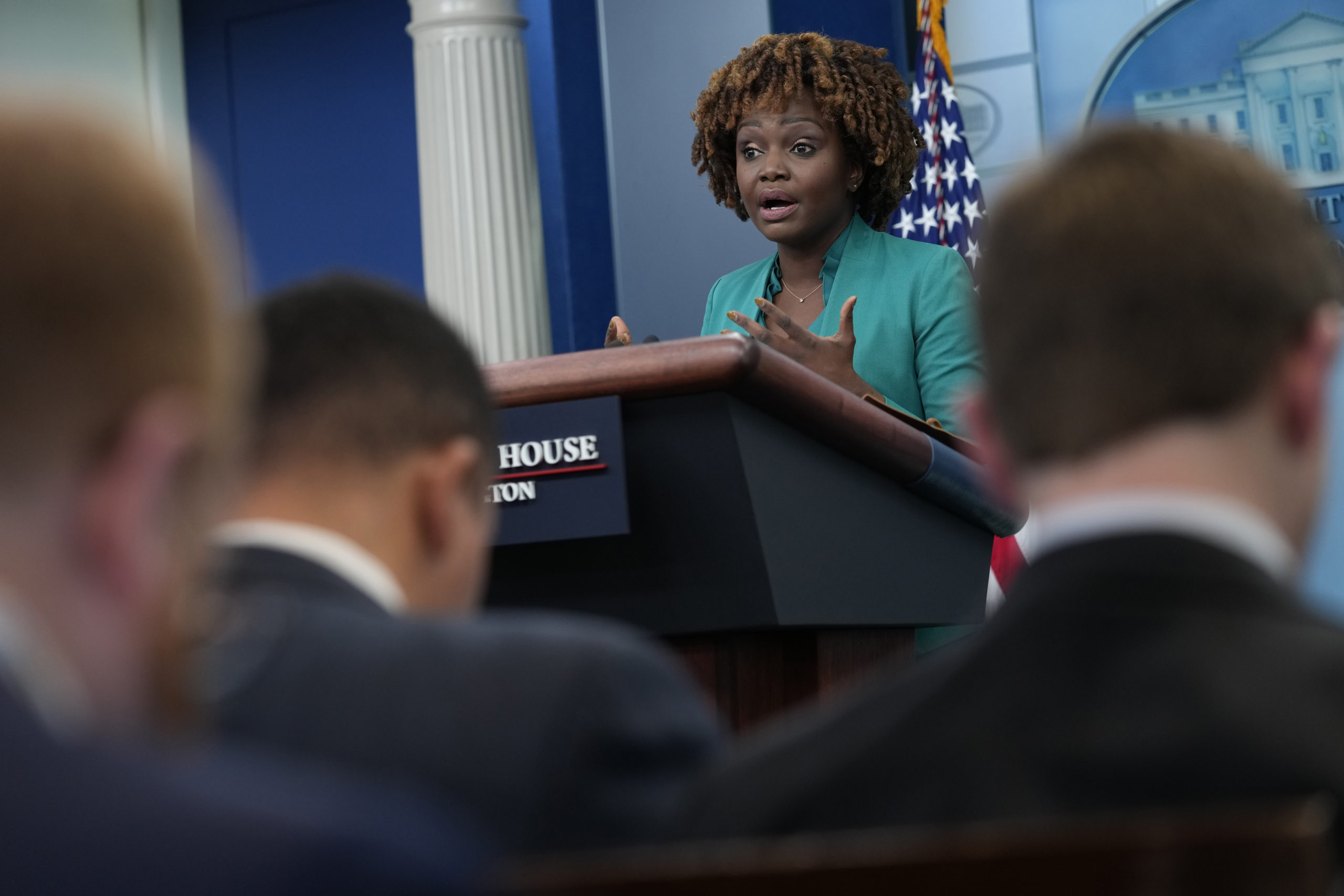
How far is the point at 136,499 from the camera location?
0.48 m

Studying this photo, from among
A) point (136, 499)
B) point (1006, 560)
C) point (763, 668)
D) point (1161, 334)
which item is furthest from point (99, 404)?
point (1006, 560)

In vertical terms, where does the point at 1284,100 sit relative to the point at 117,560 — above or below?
above

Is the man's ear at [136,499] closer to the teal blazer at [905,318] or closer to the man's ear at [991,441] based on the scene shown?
the man's ear at [991,441]

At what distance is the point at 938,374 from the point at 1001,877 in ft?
8.01

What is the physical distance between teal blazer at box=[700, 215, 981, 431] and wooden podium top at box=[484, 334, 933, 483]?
3.01 ft

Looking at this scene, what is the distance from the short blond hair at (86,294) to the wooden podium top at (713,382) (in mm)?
1178

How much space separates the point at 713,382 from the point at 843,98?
172cm

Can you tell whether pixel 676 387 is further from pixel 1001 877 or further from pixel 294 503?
pixel 1001 877

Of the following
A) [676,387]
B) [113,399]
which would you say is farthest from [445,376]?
[113,399]

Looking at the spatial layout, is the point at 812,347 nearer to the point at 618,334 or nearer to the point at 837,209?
the point at 618,334

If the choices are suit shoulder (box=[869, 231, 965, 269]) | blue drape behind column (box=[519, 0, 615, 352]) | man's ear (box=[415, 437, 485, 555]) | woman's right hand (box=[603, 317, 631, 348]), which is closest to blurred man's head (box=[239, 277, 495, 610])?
man's ear (box=[415, 437, 485, 555])

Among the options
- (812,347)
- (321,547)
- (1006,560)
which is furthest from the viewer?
(1006,560)

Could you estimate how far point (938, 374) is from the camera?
9.51 feet

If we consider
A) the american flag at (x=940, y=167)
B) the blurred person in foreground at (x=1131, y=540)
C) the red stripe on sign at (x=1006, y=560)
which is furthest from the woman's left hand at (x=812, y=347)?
the american flag at (x=940, y=167)
